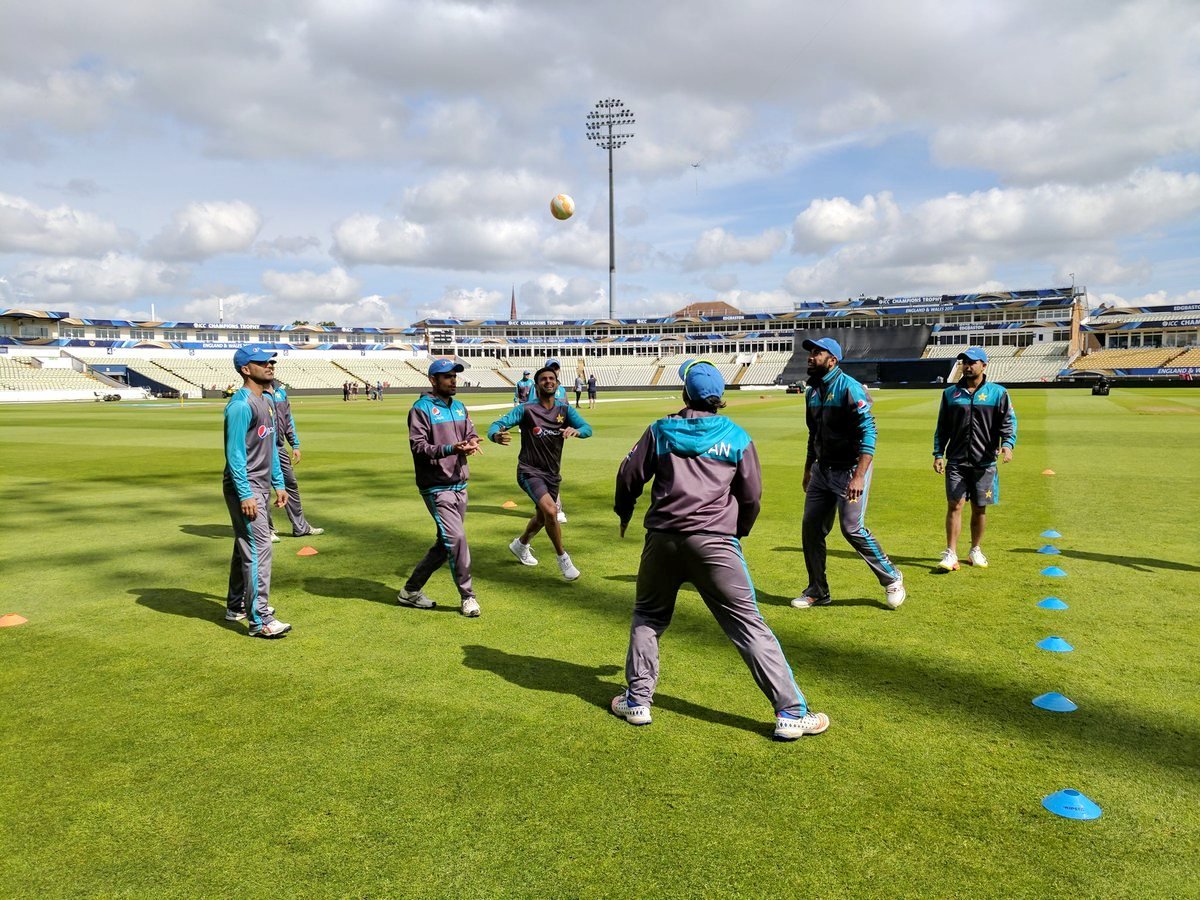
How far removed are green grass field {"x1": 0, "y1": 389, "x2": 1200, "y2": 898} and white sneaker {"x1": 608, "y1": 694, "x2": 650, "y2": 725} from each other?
0.06 metres

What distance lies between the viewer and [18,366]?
239 feet

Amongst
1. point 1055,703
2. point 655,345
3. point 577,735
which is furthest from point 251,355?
point 655,345

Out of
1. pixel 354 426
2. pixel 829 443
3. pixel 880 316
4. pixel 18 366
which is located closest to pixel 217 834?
pixel 829 443

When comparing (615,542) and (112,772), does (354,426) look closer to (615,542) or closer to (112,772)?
(615,542)

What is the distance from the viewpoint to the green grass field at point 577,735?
3105 millimetres

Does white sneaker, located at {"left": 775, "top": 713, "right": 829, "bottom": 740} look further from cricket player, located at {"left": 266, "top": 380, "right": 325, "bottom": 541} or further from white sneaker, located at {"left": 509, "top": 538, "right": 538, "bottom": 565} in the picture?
cricket player, located at {"left": 266, "top": 380, "right": 325, "bottom": 541}

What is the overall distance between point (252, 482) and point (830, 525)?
4.74 meters

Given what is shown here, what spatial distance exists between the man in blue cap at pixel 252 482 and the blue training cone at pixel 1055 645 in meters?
5.64

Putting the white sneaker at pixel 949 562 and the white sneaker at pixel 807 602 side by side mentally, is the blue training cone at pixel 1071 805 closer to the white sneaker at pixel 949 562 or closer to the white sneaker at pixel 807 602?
the white sneaker at pixel 807 602

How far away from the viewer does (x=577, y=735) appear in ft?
13.8

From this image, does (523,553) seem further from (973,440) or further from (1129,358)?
(1129,358)

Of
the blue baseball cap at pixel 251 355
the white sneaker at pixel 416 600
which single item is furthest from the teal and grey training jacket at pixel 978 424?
the blue baseball cap at pixel 251 355

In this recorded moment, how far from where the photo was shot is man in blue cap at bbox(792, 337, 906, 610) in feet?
20.2

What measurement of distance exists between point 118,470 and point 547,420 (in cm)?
1288
